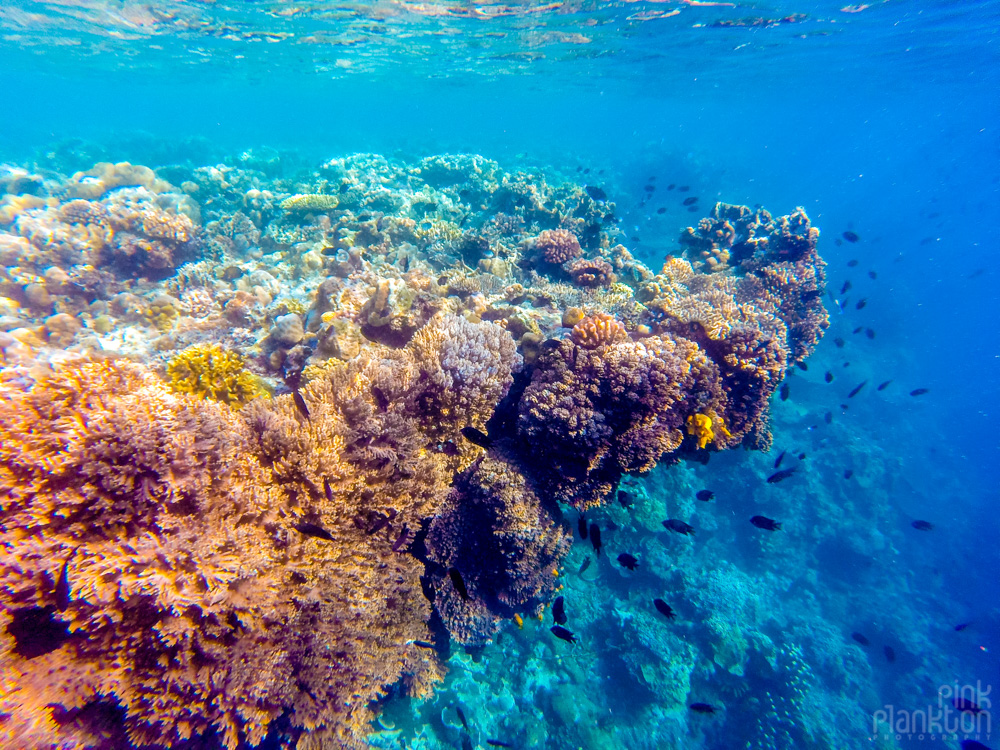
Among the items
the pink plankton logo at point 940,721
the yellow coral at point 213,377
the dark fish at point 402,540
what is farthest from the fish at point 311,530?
the pink plankton logo at point 940,721

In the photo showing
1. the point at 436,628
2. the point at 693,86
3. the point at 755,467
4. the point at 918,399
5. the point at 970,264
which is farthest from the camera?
the point at 970,264

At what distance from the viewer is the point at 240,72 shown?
3988 centimetres

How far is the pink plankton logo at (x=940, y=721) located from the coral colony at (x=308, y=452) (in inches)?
398

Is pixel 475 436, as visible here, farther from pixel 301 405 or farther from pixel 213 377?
pixel 213 377

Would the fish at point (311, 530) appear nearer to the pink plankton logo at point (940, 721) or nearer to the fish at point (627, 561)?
the fish at point (627, 561)

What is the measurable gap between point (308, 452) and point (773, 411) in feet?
69.8

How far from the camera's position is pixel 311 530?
12.0 feet

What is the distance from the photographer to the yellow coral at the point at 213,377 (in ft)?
17.4

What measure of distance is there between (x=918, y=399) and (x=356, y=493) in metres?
38.8

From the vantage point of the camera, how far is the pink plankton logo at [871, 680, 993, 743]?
1101 cm

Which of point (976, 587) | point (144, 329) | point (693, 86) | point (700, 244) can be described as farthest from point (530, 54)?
point (976, 587)

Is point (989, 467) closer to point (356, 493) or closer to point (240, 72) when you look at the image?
point (356, 493)

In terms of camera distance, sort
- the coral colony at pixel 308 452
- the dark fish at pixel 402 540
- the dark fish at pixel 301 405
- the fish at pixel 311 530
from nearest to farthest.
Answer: the coral colony at pixel 308 452
the fish at pixel 311 530
the dark fish at pixel 301 405
the dark fish at pixel 402 540

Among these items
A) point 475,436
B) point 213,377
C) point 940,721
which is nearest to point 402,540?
point 475,436
